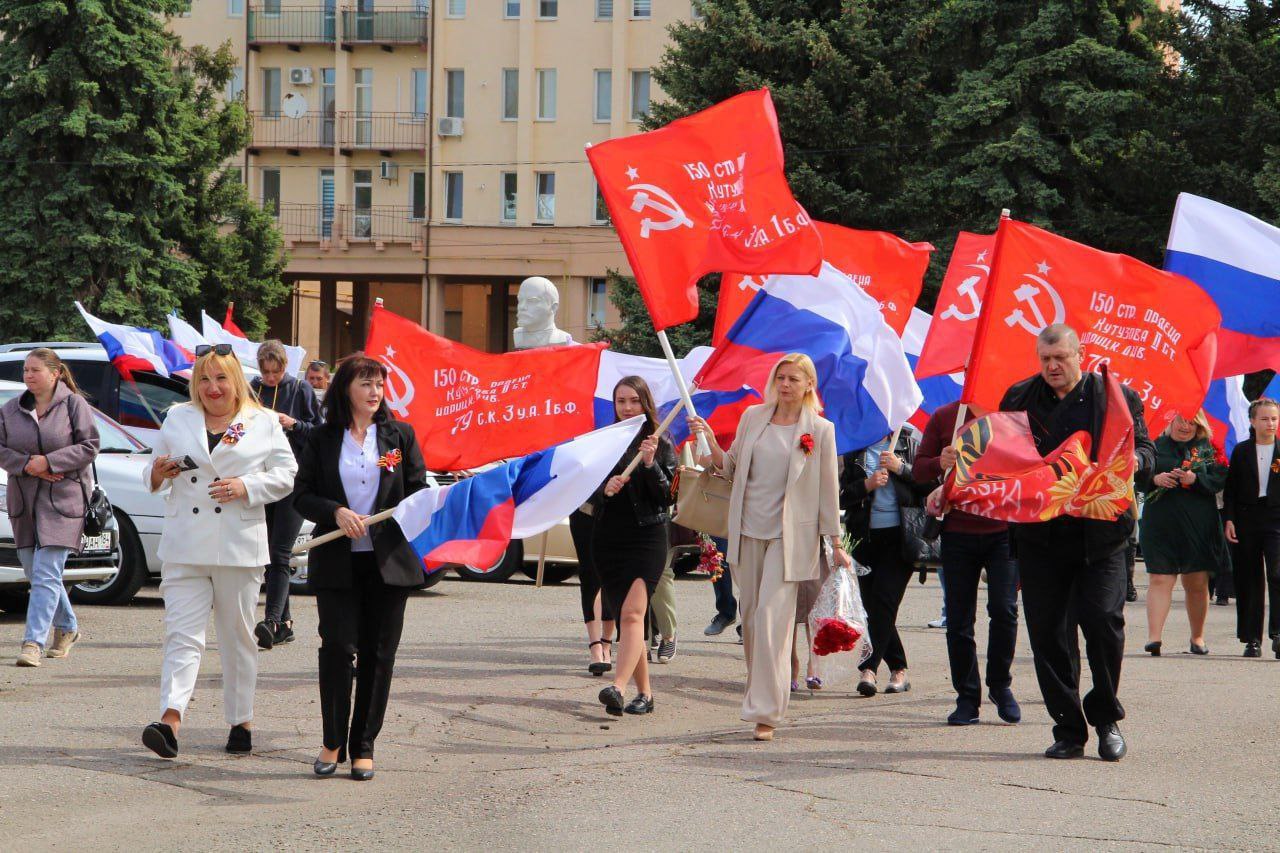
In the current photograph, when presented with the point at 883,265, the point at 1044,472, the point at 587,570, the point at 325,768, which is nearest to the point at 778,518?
the point at 1044,472

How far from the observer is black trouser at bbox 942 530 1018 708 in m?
9.11

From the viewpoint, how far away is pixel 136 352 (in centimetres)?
1460

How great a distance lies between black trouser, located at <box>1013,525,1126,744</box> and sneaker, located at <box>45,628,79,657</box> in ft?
20.3

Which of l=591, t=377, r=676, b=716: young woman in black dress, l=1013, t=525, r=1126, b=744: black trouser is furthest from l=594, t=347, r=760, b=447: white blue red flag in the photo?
l=1013, t=525, r=1126, b=744: black trouser

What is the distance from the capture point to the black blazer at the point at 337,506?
7.34 metres

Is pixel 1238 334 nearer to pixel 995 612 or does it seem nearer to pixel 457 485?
pixel 995 612

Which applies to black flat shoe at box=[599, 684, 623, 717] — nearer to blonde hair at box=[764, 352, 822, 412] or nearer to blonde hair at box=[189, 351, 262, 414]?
blonde hair at box=[764, 352, 822, 412]

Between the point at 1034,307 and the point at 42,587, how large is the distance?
20.3 feet

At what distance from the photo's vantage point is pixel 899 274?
12516 millimetres

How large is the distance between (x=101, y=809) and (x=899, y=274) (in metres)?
7.61

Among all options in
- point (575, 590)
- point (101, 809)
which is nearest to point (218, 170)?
point (575, 590)

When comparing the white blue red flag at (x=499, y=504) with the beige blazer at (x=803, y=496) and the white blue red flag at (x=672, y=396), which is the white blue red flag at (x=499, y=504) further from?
the white blue red flag at (x=672, y=396)

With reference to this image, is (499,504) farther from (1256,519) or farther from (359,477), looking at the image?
(1256,519)

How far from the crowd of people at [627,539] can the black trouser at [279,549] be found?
28.4 inches
